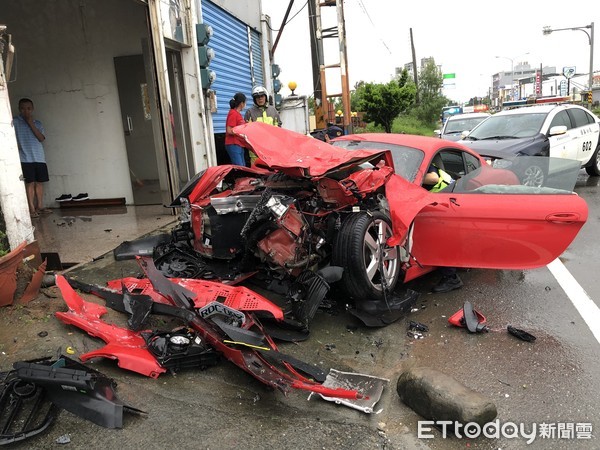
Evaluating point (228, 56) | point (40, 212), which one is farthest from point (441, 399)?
point (228, 56)

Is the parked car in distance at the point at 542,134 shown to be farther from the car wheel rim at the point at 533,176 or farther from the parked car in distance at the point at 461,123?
the parked car in distance at the point at 461,123

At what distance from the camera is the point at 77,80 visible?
7.98 m

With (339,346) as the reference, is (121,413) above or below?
above

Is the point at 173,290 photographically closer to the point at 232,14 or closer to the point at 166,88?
the point at 166,88

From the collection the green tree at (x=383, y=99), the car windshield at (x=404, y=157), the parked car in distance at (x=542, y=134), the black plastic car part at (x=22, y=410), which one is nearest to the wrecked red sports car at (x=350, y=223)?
the car windshield at (x=404, y=157)

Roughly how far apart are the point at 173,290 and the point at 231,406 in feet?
3.28

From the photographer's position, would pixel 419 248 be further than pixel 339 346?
Yes

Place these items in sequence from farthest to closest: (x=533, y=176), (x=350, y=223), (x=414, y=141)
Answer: (x=414, y=141)
(x=533, y=176)
(x=350, y=223)

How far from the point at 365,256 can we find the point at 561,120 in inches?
304

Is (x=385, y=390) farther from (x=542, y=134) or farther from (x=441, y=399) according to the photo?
(x=542, y=134)

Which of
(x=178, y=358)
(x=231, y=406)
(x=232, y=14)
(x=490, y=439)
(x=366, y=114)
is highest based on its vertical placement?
(x=232, y=14)

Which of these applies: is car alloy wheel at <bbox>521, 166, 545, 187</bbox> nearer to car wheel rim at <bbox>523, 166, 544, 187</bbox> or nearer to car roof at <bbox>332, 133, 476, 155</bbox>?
car wheel rim at <bbox>523, 166, 544, 187</bbox>

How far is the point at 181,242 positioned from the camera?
4.72 meters

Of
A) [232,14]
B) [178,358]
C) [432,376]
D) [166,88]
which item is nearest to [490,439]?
[432,376]
